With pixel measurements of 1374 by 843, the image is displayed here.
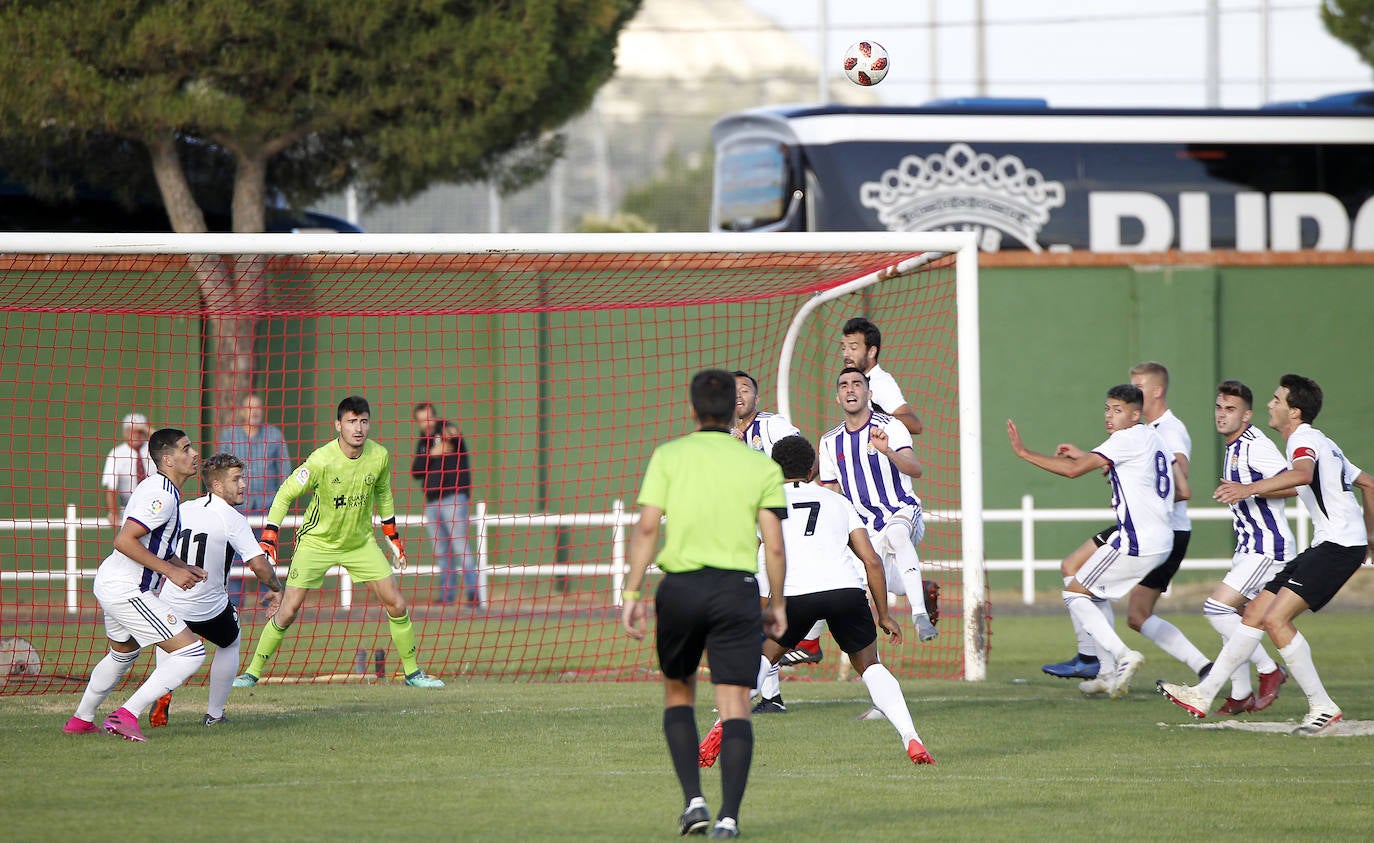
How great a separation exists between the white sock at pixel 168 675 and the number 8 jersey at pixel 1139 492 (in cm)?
557

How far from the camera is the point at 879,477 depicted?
31.6ft

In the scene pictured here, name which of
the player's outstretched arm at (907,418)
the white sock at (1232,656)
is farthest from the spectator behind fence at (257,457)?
the white sock at (1232,656)

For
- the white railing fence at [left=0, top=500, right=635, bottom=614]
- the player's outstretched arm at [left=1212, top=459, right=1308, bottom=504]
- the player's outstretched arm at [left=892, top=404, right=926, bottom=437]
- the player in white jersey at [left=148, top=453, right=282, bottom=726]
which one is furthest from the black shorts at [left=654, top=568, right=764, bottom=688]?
the white railing fence at [left=0, top=500, right=635, bottom=614]

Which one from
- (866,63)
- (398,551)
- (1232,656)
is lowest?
(1232,656)

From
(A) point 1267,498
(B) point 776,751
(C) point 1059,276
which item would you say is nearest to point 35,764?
(B) point 776,751

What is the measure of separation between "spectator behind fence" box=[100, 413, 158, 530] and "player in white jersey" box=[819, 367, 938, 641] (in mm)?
6591

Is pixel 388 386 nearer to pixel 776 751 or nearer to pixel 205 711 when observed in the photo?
pixel 205 711

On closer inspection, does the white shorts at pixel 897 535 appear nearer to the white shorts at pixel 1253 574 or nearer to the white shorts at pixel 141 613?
the white shorts at pixel 1253 574

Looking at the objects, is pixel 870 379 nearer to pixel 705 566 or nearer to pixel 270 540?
pixel 270 540

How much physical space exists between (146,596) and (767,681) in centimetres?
355

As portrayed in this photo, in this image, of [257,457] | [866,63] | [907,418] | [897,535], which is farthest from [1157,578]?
[257,457]

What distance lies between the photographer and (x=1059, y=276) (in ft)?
59.2

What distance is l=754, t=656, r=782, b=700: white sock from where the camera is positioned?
9156 millimetres

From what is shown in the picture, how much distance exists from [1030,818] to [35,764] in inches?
183
